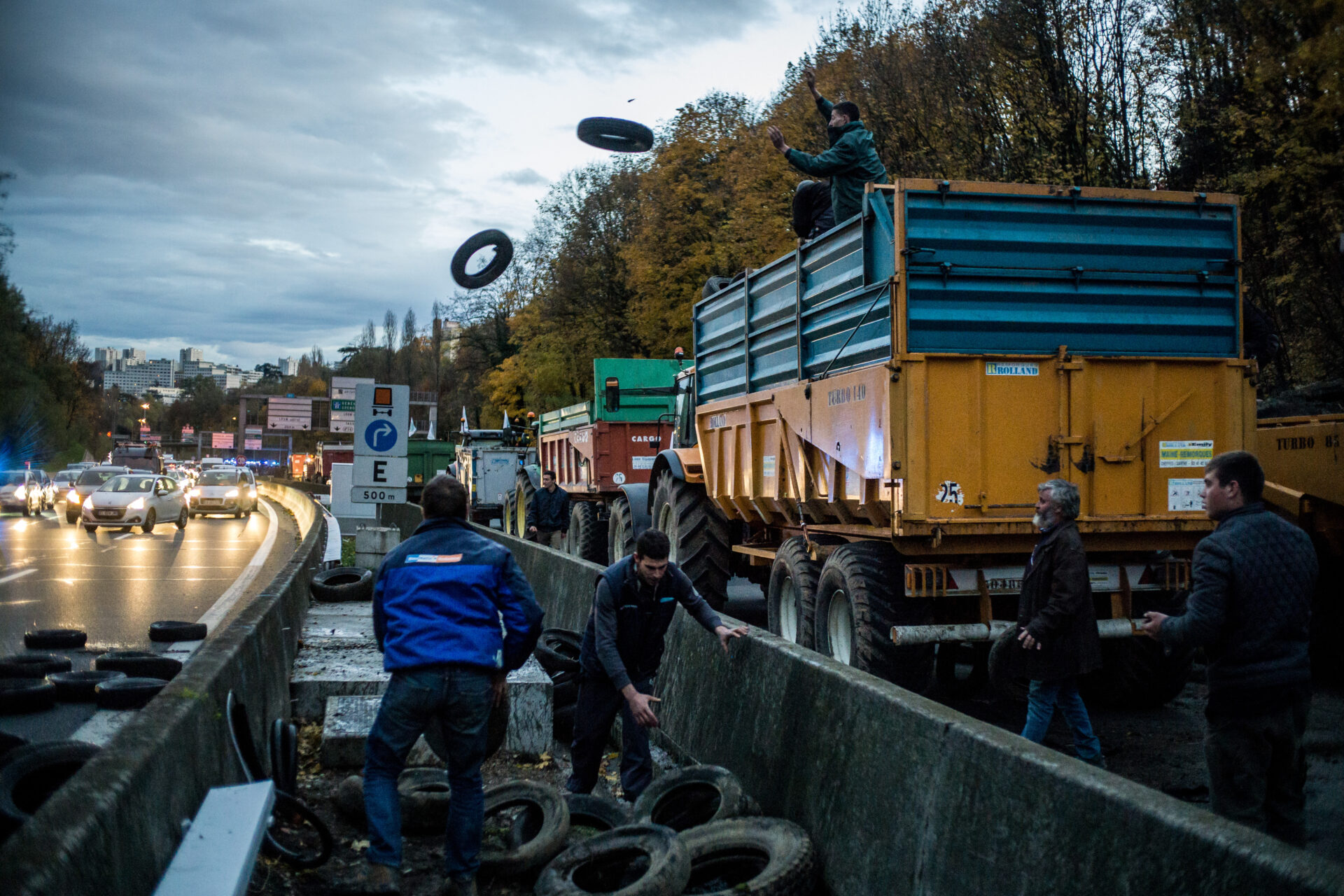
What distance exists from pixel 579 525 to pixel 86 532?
67.3ft

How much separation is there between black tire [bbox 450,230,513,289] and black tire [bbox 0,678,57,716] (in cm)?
1940

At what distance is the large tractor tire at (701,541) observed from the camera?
11.4m

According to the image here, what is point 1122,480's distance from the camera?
25.8ft

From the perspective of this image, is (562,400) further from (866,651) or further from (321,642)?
(866,651)

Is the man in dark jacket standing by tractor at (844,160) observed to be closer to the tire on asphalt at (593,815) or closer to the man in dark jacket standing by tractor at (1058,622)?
the man in dark jacket standing by tractor at (1058,622)

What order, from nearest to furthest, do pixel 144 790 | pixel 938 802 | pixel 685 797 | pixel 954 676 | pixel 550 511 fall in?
pixel 144 790 → pixel 938 802 → pixel 685 797 → pixel 954 676 → pixel 550 511

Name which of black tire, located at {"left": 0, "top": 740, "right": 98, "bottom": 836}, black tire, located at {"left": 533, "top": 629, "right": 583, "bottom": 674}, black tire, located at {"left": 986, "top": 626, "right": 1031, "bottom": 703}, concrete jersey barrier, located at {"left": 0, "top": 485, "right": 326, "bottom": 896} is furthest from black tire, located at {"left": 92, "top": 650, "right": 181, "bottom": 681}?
black tire, located at {"left": 986, "top": 626, "right": 1031, "bottom": 703}

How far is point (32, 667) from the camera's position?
30.8 ft

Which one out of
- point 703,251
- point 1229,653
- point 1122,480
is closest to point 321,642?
point 1122,480

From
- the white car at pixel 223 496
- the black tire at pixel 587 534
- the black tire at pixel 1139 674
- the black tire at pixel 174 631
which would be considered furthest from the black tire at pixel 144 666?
the white car at pixel 223 496

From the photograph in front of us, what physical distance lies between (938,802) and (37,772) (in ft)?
12.5

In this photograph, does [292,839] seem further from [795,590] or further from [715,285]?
[715,285]

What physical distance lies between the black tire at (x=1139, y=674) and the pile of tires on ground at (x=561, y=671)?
363 centimetres

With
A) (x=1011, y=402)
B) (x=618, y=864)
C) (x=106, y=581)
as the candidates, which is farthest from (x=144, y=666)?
(x=106, y=581)
